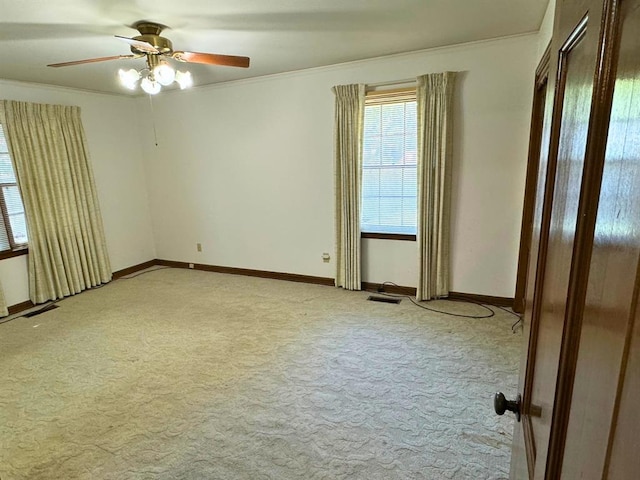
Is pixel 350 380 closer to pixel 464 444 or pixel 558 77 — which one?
pixel 464 444

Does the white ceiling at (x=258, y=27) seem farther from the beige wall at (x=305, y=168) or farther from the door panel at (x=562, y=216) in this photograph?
the door panel at (x=562, y=216)

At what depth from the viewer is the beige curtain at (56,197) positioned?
12.5 ft

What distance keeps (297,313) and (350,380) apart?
1.22m

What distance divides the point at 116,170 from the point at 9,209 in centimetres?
135

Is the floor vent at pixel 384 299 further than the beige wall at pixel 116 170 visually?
No

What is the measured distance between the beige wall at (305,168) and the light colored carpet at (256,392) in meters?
0.73

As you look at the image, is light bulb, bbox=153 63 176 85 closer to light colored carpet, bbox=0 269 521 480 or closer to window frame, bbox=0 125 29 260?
light colored carpet, bbox=0 269 521 480

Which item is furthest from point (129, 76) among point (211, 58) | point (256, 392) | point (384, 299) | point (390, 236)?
point (384, 299)

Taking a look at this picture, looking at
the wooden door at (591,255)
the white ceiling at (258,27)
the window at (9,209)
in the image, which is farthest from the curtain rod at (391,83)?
the window at (9,209)

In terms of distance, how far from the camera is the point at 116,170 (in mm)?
4871

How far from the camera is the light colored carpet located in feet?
6.01

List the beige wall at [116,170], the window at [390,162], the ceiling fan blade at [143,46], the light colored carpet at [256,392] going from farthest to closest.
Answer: the beige wall at [116,170], the window at [390,162], the ceiling fan blade at [143,46], the light colored carpet at [256,392]

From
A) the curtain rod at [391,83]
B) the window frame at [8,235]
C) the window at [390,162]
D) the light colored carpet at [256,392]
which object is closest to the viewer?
the light colored carpet at [256,392]

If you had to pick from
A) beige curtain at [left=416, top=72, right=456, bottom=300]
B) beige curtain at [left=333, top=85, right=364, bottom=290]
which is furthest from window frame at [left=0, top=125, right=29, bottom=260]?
beige curtain at [left=416, top=72, right=456, bottom=300]
